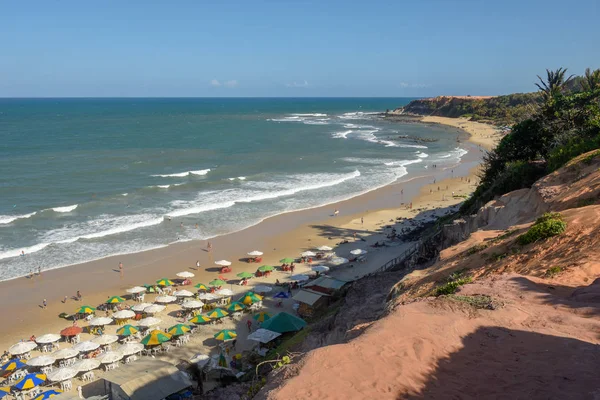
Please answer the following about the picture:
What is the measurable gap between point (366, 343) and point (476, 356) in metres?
1.83

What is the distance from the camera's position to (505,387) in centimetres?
696

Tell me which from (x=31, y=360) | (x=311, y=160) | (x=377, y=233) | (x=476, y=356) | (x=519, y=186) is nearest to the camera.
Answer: (x=476, y=356)

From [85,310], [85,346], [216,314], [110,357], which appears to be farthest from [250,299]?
[85,310]

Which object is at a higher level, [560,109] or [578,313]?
[560,109]

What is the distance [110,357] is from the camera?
17047 millimetres

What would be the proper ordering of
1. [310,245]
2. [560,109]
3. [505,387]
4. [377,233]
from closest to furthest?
[505,387] → [560,109] → [310,245] → [377,233]

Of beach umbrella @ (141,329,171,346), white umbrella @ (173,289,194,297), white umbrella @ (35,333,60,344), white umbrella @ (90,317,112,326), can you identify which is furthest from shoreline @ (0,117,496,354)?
beach umbrella @ (141,329,171,346)

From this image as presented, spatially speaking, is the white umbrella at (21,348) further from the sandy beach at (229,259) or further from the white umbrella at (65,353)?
the sandy beach at (229,259)

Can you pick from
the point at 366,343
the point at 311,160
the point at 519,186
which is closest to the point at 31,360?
the point at 366,343

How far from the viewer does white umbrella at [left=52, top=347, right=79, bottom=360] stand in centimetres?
1730

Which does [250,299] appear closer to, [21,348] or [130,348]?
[130,348]

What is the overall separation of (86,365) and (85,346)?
1.62 meters

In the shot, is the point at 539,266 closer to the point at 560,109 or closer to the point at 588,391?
the point at 588,391

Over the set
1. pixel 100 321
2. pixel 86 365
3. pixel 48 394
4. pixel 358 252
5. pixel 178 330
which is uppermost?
pixel 358 252
